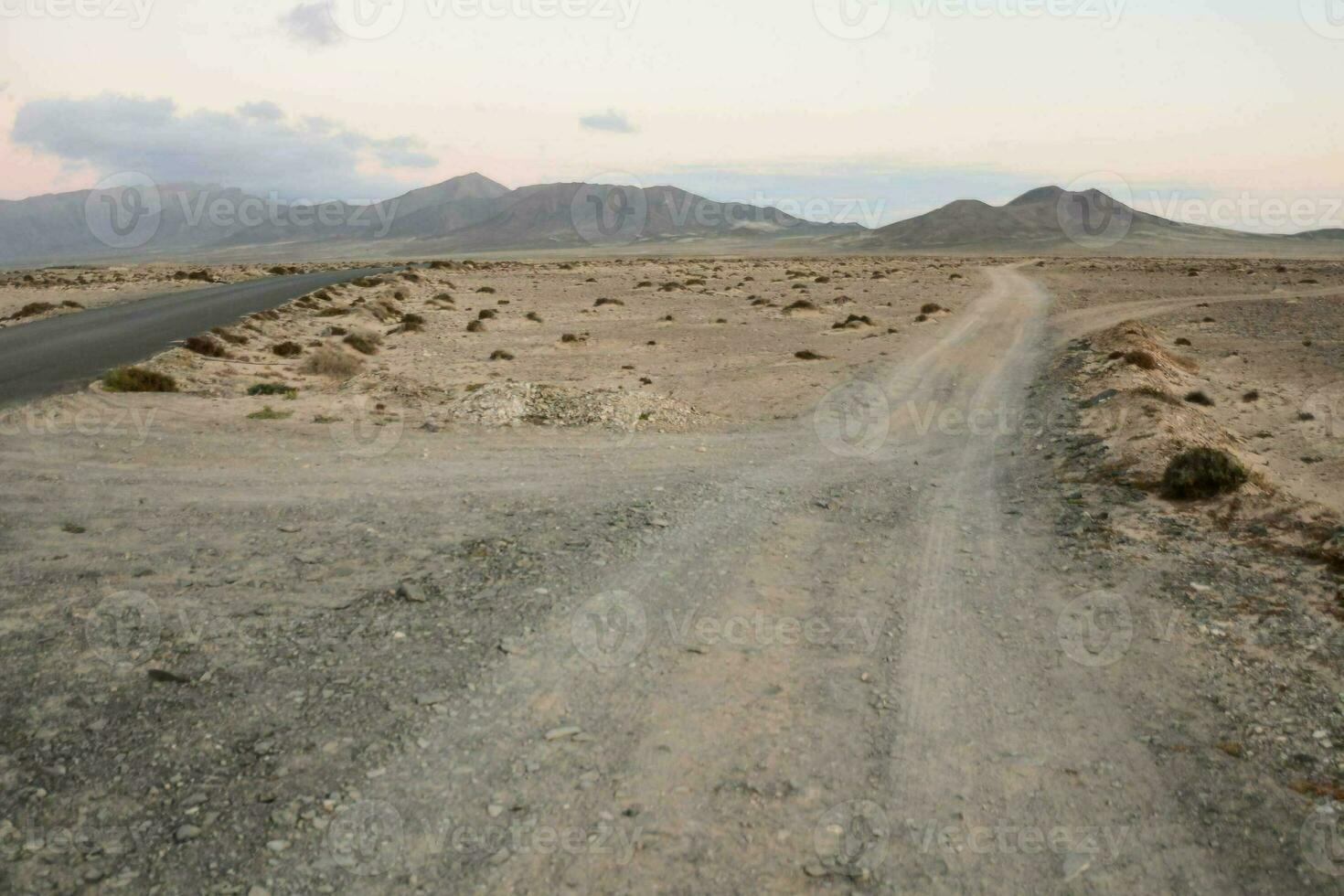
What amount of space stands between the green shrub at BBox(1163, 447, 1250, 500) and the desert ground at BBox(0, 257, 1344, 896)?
27 centimetres

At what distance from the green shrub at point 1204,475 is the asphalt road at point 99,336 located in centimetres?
1813

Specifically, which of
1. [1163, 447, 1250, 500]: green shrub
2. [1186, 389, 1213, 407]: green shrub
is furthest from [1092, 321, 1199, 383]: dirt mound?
[1163, 447, 1250, 500]: green shrub

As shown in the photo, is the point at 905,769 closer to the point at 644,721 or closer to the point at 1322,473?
the point at 644,721

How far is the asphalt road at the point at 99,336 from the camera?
1678cm

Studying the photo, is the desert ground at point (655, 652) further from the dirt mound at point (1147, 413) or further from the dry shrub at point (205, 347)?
the dry shrub at point (205, 347)

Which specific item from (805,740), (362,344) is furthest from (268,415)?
(805,740)

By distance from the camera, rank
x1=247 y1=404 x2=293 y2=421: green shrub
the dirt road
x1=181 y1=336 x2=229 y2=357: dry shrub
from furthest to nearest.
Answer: x1=181 y1=336 x2=229 y2=357: dry shrub < x1=247 y1=404 x2=293 y2=421: green shrub < the dirt road

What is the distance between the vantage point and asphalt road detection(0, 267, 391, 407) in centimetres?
1678

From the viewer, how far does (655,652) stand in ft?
21.8

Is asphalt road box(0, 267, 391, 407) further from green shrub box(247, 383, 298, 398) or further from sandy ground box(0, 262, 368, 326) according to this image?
green shrub box(247, 383, 298, 398)

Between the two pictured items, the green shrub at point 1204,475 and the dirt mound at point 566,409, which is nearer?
the green shrub at point 1204,475

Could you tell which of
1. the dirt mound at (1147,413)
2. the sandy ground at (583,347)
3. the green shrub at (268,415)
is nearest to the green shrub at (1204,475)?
the dirt mound at (1147,413)

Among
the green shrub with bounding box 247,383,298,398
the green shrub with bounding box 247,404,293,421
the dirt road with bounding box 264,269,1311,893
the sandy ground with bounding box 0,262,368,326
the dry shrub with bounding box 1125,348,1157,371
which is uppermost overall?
the sandy ground with bounding box 0,262,368,326

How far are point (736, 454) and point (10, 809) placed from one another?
9975 mm
